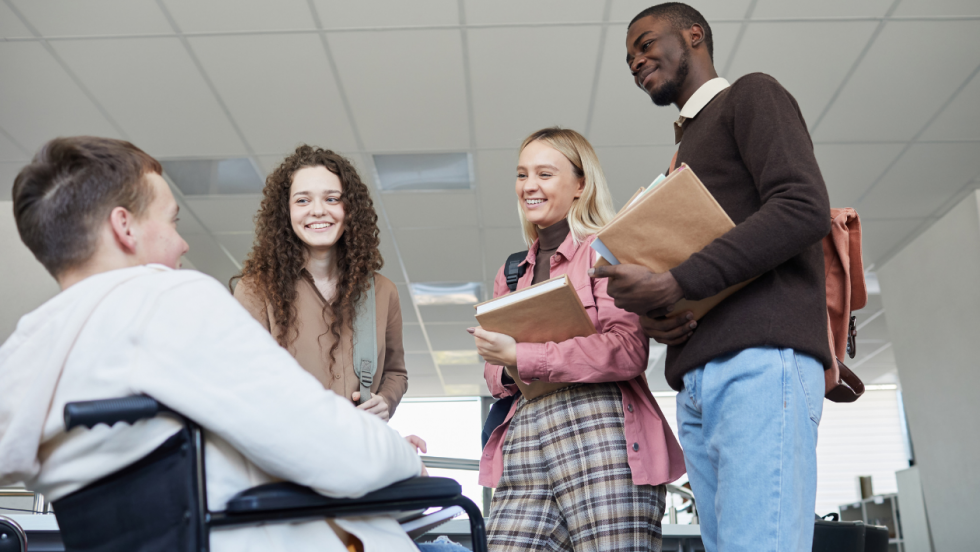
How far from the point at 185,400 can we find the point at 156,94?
345cm

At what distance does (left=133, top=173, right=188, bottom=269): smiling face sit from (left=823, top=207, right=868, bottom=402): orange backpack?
1030 millimetres

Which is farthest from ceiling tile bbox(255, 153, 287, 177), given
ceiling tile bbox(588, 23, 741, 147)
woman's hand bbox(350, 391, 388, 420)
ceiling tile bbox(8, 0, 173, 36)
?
woman's hand bbox(350, 391, 388, 420)

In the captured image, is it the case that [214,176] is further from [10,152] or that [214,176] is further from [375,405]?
[375,405]

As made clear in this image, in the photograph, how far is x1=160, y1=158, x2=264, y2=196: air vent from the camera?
436cm

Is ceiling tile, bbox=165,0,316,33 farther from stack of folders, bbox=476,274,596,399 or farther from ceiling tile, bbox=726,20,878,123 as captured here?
stack of folders, bbox=476,274,596,399

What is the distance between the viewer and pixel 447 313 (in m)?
7.14

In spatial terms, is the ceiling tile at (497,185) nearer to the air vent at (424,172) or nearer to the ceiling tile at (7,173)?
the air vent at (424,172)

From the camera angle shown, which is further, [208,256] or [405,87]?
[208,256]

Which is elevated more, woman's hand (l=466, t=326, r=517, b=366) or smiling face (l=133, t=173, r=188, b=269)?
smiling face (l=133, t=173, r=188, b=269)

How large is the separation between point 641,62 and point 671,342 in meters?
0.64

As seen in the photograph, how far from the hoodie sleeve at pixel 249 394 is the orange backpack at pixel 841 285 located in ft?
2.76

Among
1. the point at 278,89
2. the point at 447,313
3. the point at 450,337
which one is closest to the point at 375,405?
the point at 278,89

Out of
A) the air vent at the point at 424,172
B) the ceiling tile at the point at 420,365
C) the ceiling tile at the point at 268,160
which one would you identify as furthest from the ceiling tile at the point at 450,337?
the ceiling tile at the point at 268,160

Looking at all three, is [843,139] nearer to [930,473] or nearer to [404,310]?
[930,473]
